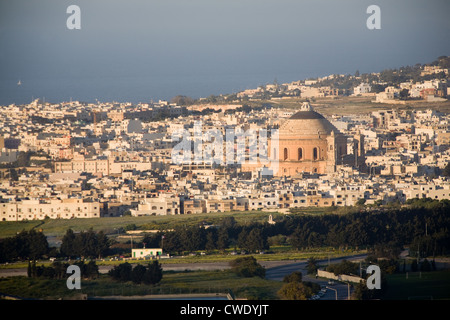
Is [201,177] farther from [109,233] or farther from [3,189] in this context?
[109,233]

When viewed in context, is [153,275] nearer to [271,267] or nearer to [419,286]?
[271,267]

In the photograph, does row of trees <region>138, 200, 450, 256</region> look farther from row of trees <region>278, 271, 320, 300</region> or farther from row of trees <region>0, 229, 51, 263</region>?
row of trees <region>278, 271, 320, 300</region>

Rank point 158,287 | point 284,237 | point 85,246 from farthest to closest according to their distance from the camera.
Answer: point 284,237
point 85,246
point 158,287

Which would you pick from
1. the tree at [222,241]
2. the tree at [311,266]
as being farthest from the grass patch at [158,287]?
the tree at [222,241]

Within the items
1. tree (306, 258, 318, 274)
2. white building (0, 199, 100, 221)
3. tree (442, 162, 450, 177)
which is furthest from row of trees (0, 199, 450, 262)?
tree (442, 162, 450, 177)

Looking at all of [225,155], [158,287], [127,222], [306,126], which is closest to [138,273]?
[158,287]

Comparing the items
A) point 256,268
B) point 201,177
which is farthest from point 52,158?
point 256,268
